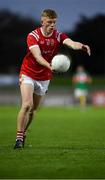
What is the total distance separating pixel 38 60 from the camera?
11742 mm

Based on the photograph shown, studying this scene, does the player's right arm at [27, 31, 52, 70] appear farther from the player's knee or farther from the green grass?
the green grass

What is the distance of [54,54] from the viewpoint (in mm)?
12328

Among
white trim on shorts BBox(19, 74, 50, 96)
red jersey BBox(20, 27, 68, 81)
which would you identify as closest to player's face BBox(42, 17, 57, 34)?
red jersey BBox(20, 27, 68, 81)

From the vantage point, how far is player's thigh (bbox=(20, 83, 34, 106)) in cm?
1202

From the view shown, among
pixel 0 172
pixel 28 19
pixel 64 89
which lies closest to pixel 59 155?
pixel 0 172

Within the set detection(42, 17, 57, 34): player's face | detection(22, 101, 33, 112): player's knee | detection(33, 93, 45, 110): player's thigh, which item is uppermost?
detection(42, 17, 57, 34): player's face

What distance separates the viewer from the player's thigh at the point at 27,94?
39.4 ft

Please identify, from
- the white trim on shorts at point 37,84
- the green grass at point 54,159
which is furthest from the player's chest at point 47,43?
the green grass at point 54,159

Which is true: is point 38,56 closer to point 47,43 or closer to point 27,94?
point 47,43

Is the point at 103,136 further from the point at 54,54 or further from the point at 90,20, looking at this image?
the point at 90,20

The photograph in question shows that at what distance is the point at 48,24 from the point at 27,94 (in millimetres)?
1255

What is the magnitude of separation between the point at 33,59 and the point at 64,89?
31.1 metres

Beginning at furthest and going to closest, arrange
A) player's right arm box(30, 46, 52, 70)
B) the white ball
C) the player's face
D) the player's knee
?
the player's knee → the player's face → player's right arm box(30, 46, 52, 70) → the white ball

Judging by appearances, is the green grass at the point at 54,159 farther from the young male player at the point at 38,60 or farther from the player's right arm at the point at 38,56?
the player's right arm at the point at 38,56
